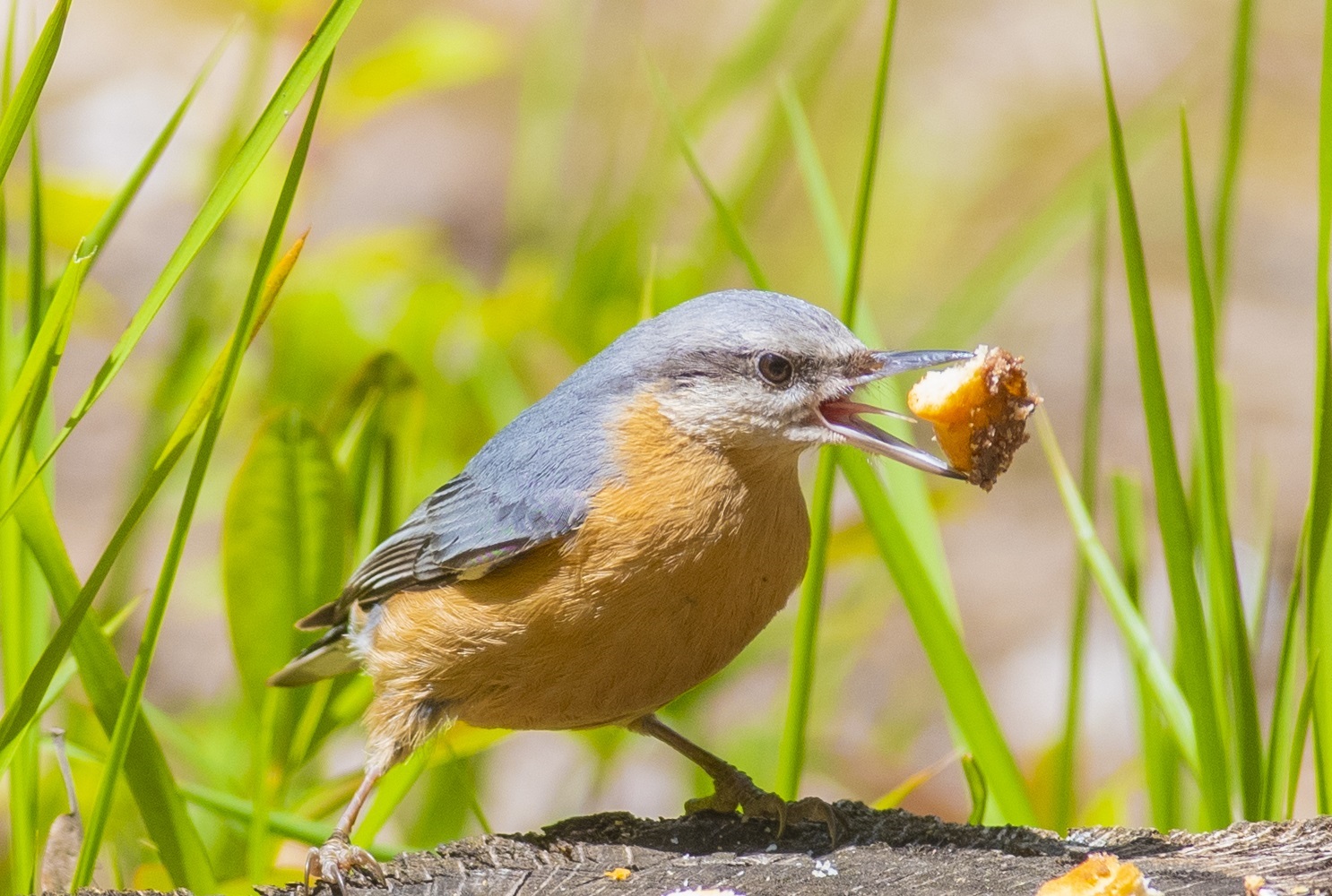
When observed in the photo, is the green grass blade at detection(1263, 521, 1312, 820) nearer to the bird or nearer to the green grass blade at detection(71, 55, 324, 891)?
the bird

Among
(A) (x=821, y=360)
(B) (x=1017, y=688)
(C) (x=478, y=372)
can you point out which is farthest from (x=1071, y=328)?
(A) (x=821, y=360)

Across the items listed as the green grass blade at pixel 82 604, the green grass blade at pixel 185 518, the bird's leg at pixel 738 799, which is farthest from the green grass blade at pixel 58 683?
the bird's leg at pixel 738 799

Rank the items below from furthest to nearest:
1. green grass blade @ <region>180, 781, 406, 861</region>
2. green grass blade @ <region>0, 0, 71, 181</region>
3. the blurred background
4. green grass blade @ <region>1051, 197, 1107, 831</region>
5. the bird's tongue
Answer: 1. the blurred background
2. green grass blade @ <region>1051, 197, 1107, 831</region>
3. green grass blade @ <region>180, 781, 406, 861</region>
4. the bird's tongue
5. green grass blade @ <region>0, 0, 71, 181</region>

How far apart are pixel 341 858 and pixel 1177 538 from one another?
1.64 meters

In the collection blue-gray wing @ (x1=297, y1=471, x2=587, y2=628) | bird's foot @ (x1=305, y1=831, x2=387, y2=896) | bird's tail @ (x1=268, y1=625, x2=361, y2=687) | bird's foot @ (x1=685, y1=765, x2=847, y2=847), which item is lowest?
bird's foot @ (x1=305, y1=831, x2=387, y2=896)

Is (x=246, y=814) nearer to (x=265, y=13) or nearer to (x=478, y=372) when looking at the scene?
(x=478, y=372)

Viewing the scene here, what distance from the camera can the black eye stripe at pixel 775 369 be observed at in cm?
271

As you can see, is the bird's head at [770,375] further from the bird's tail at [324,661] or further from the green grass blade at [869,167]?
the bird's tail at [324,661]

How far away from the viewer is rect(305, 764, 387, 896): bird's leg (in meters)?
2.30

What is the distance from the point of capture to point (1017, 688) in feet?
19.4

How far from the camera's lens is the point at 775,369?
2.72m

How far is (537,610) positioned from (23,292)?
174 centimetres

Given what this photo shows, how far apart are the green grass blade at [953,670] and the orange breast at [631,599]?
0.18m

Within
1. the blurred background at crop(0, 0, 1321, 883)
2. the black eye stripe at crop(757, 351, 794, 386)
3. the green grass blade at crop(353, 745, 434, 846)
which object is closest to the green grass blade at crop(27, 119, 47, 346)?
the blurred background at crop(0, 0, 1321, 883)
